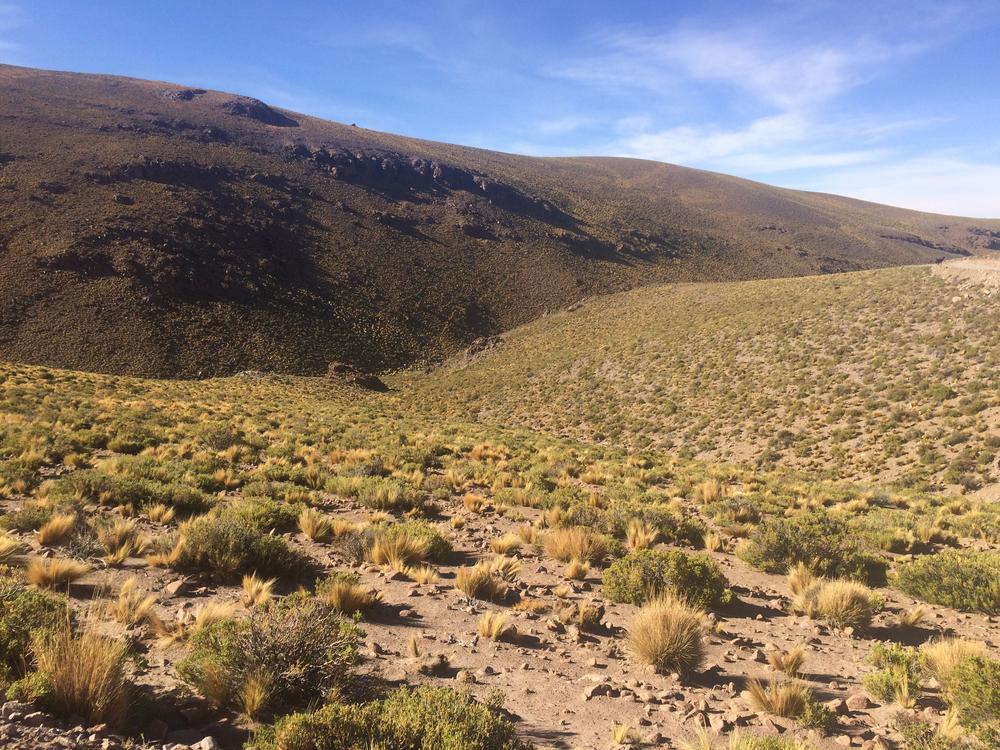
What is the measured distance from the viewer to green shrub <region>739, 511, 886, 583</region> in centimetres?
735

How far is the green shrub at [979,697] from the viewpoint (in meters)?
3.57

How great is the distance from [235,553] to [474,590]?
9.15ft

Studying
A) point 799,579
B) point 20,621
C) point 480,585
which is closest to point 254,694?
point 20,621

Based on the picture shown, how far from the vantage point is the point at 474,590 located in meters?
6.07

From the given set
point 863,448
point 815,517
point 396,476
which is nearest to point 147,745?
point 396,476

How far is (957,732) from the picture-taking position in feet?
12.0

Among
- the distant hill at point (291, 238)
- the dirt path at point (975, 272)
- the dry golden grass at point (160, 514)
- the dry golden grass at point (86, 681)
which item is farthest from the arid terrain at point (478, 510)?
the distant hill at point (291, 238)

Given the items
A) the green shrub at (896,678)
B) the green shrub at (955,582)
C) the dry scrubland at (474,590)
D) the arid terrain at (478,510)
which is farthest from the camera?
the green shrub at (955,582)

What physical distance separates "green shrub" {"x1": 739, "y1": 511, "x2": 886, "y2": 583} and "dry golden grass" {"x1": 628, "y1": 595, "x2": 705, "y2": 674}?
11.6ft

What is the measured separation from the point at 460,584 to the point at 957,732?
14.5 ft

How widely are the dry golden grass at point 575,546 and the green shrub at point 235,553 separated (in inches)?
131

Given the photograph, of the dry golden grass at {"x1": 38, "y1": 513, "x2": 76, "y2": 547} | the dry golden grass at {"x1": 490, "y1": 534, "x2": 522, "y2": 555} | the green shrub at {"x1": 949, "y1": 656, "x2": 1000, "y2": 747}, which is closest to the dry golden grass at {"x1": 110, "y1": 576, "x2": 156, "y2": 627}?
the dry golden grass at {"x1": 38, "y1": 513, "x2": 76, "y2": 547}

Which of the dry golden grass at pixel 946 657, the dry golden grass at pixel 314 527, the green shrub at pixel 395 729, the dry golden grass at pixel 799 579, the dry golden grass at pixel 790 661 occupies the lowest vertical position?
the dry golden grass at pixel 314 527

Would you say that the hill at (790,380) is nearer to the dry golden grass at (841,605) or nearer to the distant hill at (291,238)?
the dry golden grass at (841,605)
